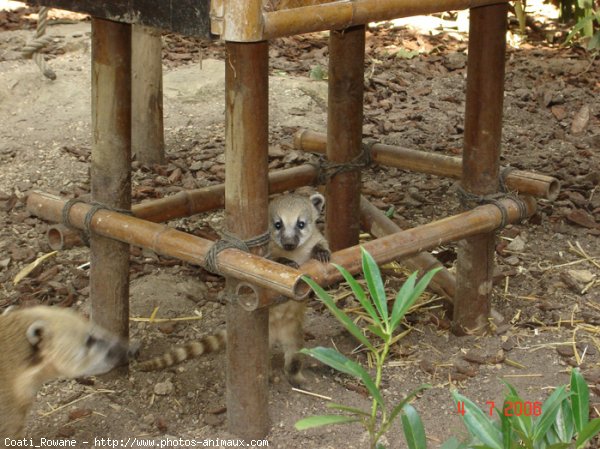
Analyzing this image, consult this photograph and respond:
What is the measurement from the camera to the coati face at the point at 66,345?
405cm

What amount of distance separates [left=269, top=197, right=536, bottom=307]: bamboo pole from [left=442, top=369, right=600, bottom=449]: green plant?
3.12 feet

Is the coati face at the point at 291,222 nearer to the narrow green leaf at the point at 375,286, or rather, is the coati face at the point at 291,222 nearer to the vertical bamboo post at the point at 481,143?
the vertical bamboo post at the point at 481,143

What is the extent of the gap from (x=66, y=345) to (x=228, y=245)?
35.6 inches

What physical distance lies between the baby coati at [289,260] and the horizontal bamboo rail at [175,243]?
1.71ft

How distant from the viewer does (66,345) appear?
13.7ft

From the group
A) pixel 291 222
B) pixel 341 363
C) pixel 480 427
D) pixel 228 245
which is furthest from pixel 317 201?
pixel 480 427

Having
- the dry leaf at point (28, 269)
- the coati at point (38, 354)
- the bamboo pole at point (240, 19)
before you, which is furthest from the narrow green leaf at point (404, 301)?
the dry leaf at point (28, 269)

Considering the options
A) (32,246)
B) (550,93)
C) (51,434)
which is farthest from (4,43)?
(51,434)

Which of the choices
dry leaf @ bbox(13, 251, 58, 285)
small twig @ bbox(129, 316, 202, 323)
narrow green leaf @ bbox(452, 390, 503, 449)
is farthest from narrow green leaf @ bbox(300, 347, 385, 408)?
dry leaf @ bbox(13, 251, 58, 285)

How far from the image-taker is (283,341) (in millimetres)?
4793

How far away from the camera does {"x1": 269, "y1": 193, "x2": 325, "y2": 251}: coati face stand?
16.1 feet

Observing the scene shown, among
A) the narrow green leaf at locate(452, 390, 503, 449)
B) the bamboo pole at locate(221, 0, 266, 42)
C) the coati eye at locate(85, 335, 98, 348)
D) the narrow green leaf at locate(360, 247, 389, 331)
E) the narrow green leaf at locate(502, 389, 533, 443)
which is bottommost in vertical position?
the coati eye at locate(85, 335, 98, 348)

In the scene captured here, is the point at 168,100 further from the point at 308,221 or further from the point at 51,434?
the point at 51,434

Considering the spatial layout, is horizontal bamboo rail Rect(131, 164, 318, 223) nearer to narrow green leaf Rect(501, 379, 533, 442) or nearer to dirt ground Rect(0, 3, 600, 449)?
dirt ground Rect(0, 3, 600, 449)
